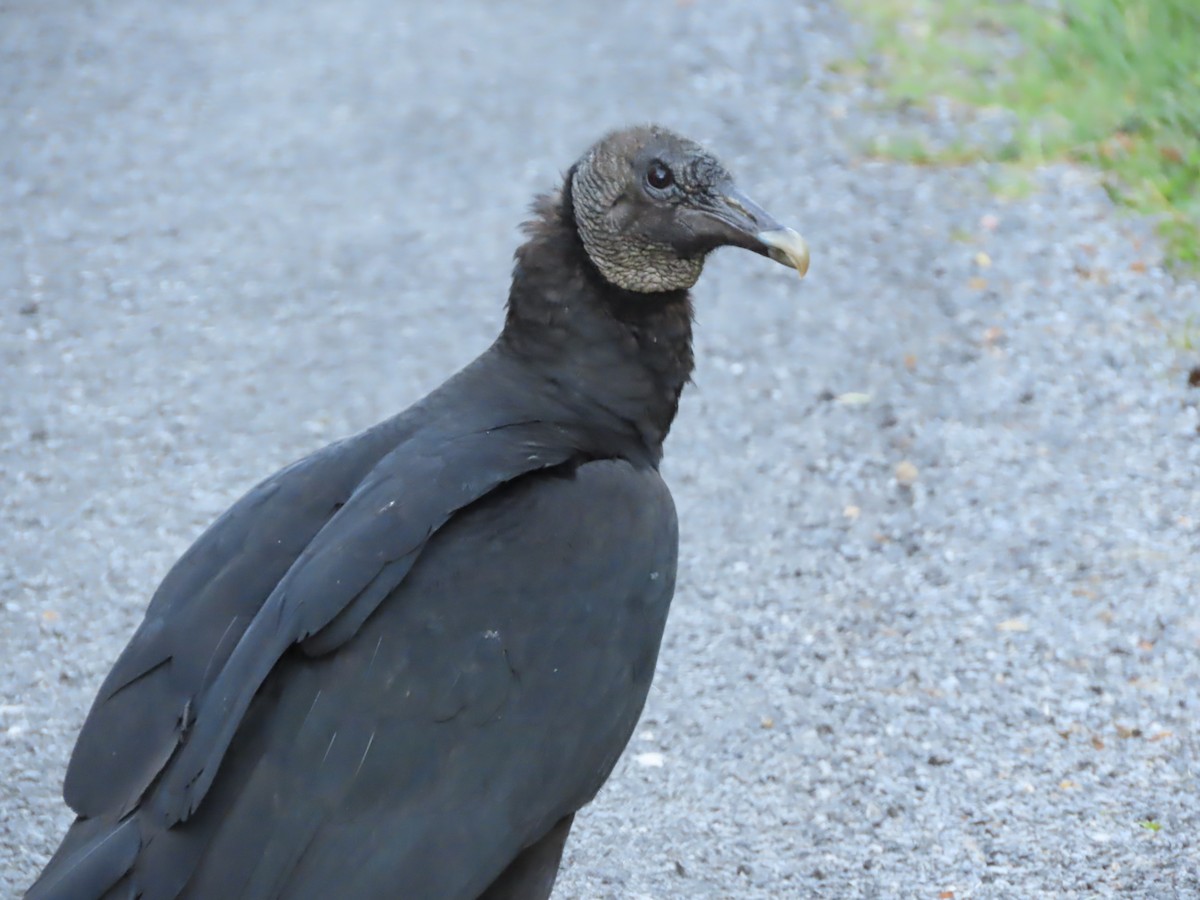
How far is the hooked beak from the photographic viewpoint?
299cm

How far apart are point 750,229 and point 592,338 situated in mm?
365

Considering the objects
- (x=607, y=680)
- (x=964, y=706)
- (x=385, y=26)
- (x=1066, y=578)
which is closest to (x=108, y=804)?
(x=607, y=680)

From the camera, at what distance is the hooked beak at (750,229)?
299cm

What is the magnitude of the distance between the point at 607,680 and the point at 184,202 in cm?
419

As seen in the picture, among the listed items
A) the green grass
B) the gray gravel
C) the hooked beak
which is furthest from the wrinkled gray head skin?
the green grass

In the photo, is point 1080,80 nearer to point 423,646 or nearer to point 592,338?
point 592,338

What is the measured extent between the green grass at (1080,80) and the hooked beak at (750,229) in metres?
2.77

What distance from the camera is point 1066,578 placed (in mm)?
4094

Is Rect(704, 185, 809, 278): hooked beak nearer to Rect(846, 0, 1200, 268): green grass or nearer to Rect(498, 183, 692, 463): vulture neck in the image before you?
Rect(498, 183, 692, 463): vulture neck

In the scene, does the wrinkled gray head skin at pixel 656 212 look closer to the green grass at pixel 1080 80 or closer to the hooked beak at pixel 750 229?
the hooked beak at pixel 750 229

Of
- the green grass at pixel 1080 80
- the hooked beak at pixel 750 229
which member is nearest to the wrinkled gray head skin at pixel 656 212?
the hooked beak at pixel 750 229

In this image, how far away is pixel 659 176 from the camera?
3.09 metres

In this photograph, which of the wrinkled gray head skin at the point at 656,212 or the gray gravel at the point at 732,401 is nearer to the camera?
the wrinkled gray head skin at the point at 656,212

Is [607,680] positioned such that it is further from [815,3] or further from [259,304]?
[815,3]
